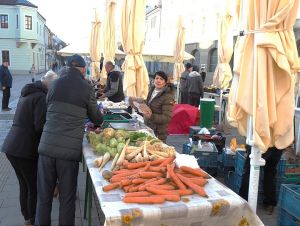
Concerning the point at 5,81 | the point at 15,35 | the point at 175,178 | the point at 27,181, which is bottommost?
the point at 27,181

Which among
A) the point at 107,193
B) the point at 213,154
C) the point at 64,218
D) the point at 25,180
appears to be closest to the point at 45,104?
the point at 25,180

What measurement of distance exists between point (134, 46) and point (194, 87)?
17.9 feet

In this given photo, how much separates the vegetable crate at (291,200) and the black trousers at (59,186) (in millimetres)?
2242

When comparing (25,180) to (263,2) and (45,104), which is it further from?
(263,2)

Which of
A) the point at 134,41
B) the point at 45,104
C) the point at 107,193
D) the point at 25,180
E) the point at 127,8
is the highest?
the point at 127,8

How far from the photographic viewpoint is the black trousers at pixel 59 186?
332cm

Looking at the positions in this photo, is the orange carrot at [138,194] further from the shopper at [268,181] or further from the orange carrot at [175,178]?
the shopper at [268,181]

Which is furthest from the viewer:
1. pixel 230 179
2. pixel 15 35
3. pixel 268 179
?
pixel 15 35

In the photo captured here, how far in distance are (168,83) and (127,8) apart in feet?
6.20

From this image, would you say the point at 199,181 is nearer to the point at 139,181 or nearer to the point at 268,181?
the point at 139,181

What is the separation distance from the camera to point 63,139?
10.8 ft

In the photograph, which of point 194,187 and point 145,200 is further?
point 194,187

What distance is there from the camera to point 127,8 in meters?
6.01

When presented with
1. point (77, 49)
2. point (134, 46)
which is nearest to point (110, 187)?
point (134, 46)
